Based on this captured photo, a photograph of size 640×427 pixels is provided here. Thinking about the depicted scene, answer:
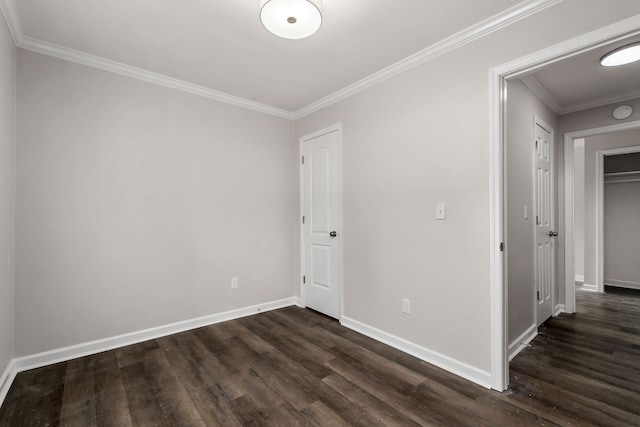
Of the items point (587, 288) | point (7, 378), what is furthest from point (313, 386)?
point (587, 288)

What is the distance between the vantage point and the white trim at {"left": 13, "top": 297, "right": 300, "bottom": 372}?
2277mm

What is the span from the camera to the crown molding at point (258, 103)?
1888mm

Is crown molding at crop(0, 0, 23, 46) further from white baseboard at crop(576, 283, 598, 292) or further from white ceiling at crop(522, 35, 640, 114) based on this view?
white baseboard at crop(576, 283, 598, 292)

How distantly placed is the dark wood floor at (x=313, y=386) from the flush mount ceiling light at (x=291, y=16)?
2309 millimetres

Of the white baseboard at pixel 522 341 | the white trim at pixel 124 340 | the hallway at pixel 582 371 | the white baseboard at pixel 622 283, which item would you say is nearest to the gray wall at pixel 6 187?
the white trim at pixel 124 340

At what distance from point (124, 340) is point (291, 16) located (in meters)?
2.98

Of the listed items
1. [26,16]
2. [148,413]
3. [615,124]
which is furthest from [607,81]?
[26,16]

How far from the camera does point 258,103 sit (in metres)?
3.55

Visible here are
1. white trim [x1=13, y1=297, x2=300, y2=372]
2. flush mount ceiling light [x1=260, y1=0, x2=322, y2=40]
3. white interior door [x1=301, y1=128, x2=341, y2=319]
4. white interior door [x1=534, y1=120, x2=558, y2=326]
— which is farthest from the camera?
white interior door [x1=301, y1=128, x2=341, y2=319]

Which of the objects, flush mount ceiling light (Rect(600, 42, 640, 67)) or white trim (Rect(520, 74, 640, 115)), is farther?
white trim (Rect(520, 74, 640, 115))

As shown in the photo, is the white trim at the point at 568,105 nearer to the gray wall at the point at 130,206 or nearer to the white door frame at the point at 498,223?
the white door frame at the point at 498,223

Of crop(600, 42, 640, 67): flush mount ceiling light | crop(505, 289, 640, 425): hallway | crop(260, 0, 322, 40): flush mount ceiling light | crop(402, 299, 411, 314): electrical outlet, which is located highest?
crop(600, 42, 640, 67): flush mount ceiling light

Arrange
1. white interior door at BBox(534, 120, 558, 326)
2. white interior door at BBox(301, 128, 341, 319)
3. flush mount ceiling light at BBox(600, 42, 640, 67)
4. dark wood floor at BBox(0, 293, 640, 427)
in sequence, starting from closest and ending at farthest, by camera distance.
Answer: dark wood floor at BBox(0, 293, 640, 427), flush mount ceiling light at BBox(600, 42, 640, 67), white interior door at BBox(534, 120, 558, 326), white interior door at BBox(301, 128, 341, 319)

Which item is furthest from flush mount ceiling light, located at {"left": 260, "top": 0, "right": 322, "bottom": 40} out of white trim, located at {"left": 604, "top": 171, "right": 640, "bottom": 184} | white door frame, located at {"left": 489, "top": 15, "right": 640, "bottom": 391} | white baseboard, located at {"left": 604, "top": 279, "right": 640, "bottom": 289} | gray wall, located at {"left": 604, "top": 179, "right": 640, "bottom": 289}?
white baseboard, located at {"left": 604, "top": 279, "right": 640, "bottom": 289}
